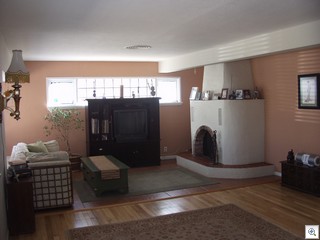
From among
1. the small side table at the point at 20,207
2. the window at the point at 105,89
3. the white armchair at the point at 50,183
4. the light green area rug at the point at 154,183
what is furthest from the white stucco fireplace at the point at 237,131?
the small side table at the point at 20,207

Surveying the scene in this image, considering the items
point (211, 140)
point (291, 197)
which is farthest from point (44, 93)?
point (291, 197)

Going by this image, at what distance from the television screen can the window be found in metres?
0.50

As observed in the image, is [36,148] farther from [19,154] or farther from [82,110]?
[82,110]

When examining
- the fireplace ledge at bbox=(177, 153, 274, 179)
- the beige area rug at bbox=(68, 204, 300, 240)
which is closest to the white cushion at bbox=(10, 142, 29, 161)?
the beige area rug at bbox=(68, 204, 300, 240)

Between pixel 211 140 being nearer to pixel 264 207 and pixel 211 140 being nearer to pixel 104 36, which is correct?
pixel 264 207

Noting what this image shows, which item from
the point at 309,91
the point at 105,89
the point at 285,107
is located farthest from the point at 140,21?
the point at 105,89

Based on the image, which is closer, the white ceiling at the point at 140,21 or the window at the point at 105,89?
the white ceiling at the point at 140,21

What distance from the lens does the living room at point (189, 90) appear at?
5.27 metres

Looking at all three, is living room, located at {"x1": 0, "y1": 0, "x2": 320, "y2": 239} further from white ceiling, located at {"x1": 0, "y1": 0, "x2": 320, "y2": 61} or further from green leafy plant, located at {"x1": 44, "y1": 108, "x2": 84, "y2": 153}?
white ceiling, located at {"x1": 0, "y1": 0, "x2": 320, "y2": 61}

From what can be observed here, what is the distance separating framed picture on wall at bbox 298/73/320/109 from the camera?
5.15 metres

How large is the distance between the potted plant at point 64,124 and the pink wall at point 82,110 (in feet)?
0.40

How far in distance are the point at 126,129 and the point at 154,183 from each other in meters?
1.93

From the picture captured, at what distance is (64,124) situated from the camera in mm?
7359

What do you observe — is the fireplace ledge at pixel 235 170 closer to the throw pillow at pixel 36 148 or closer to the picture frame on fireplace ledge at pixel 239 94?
the picture frame on fireplace ledge at pixel 239 94
